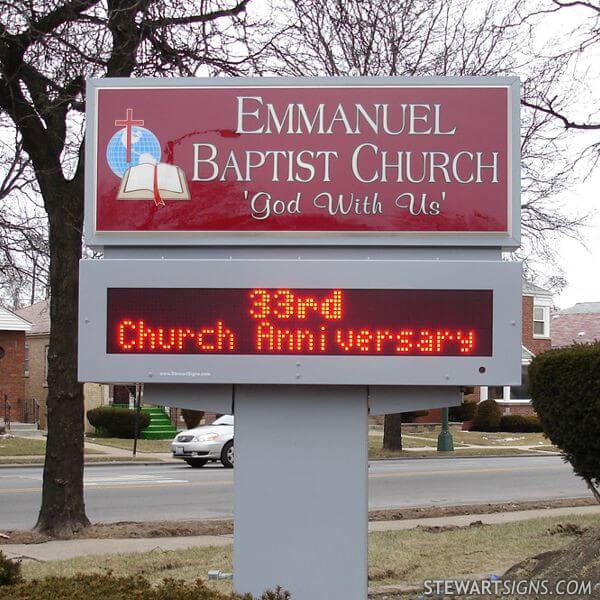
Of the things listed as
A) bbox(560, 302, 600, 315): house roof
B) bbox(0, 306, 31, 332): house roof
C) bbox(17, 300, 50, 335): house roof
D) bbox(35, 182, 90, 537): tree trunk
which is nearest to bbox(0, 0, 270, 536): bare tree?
bbox(35, 182, 90, 537): tree trunk

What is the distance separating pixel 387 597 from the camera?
7312 mm

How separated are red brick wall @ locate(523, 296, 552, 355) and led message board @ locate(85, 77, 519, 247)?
144 ft

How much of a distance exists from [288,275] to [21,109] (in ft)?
23.7

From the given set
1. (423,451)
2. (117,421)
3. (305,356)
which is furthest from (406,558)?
(117,421)

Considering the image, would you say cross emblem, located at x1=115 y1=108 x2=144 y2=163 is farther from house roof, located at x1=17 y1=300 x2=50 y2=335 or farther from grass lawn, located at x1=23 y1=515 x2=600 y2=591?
house roof, located at x1=17 y1=300 x2=50 y2=335

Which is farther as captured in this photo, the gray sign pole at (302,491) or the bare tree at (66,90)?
the bare tree at (66,90)

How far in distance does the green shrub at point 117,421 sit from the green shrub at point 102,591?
28.5 meters

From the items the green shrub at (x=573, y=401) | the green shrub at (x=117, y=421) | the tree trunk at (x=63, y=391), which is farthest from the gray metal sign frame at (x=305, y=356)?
the green shrub at (x=117, y=421)

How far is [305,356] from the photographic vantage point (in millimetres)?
5645

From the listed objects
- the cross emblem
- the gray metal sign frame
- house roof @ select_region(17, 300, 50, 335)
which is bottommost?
the gray metal sign frame

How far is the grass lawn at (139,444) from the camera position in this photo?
29272mm

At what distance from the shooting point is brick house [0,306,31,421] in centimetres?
3728

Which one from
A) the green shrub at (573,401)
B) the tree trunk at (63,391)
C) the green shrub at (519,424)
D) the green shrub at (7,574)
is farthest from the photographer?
the green shrub at (519,424)

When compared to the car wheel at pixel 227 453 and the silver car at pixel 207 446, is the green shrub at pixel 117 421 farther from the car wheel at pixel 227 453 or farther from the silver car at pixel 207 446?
the car wheel at pixel 227 453
